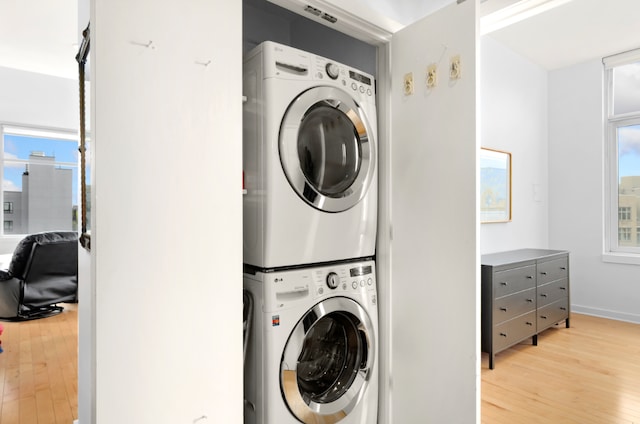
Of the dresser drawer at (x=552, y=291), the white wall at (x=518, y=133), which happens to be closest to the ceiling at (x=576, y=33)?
the white wall at (x=518, y=133)

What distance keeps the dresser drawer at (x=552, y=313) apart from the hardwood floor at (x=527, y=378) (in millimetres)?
152

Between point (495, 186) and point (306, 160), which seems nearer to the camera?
point (306, 160)

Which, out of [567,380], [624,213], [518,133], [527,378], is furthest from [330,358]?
[624,213]

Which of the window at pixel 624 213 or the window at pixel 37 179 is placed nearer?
the window at pixel 624 213

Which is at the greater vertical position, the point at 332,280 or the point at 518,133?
the point at 518,133

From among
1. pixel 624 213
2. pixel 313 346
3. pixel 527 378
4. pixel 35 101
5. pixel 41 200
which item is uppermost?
Answer: pixel 35 101

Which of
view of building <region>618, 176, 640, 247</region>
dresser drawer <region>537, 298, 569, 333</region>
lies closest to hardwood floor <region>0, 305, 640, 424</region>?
dresser drawer <region>537, 298, 569, 333</region>

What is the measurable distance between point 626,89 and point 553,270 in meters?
2.36

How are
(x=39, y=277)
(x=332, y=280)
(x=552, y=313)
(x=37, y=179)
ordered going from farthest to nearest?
(x=37, y=179)
(x=39, y=277)
(x=552, y=313)
(x=332, y=280)

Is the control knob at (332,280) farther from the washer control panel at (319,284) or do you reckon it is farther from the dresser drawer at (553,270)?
the dresser drawer at (553,270)

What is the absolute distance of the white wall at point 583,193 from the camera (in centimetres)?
420

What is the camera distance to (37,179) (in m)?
5.93

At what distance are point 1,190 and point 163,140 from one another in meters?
6.08

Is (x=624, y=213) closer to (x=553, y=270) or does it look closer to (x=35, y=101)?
(x=553, y=270)
